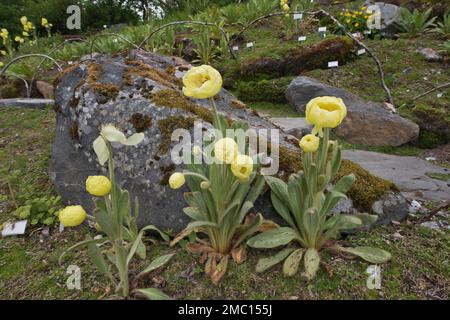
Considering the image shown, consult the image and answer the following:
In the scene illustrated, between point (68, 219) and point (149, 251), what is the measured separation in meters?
0.63

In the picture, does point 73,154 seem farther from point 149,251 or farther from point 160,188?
point 149,251

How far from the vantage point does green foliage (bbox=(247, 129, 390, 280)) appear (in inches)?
65.1

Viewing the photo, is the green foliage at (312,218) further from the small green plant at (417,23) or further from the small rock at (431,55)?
the small green plant at (417,23)

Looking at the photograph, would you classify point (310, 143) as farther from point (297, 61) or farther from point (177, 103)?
point (297, 61)

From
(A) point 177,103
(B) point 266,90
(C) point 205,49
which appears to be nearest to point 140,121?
(A) point 177,103

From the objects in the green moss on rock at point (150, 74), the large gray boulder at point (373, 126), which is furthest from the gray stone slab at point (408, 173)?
the green moss on rock at point (150, 74)

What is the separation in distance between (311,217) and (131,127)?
125 cm

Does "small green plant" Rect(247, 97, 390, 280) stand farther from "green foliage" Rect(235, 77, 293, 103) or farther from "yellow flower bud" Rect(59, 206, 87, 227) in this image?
"green foliage" Rect(235, 77, 293, 103)

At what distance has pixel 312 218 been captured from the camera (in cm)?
168

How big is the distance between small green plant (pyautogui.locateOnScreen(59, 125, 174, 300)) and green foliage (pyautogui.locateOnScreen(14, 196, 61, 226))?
0.79 m

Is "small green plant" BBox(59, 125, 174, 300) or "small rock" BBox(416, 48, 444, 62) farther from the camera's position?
"small rock" BBox(416, 48, 444, 62)

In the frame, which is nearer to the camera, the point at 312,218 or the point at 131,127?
the point at 312,218

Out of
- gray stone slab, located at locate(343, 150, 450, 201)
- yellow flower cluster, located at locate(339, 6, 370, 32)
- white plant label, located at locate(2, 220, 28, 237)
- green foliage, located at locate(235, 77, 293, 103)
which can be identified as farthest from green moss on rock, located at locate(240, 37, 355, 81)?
white plant label, located at locate(2, 220, 28, 237)

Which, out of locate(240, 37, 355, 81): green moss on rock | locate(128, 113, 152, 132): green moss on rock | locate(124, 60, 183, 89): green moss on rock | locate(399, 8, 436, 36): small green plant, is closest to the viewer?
locate(128, 113, 152, 132): green moss on rock
